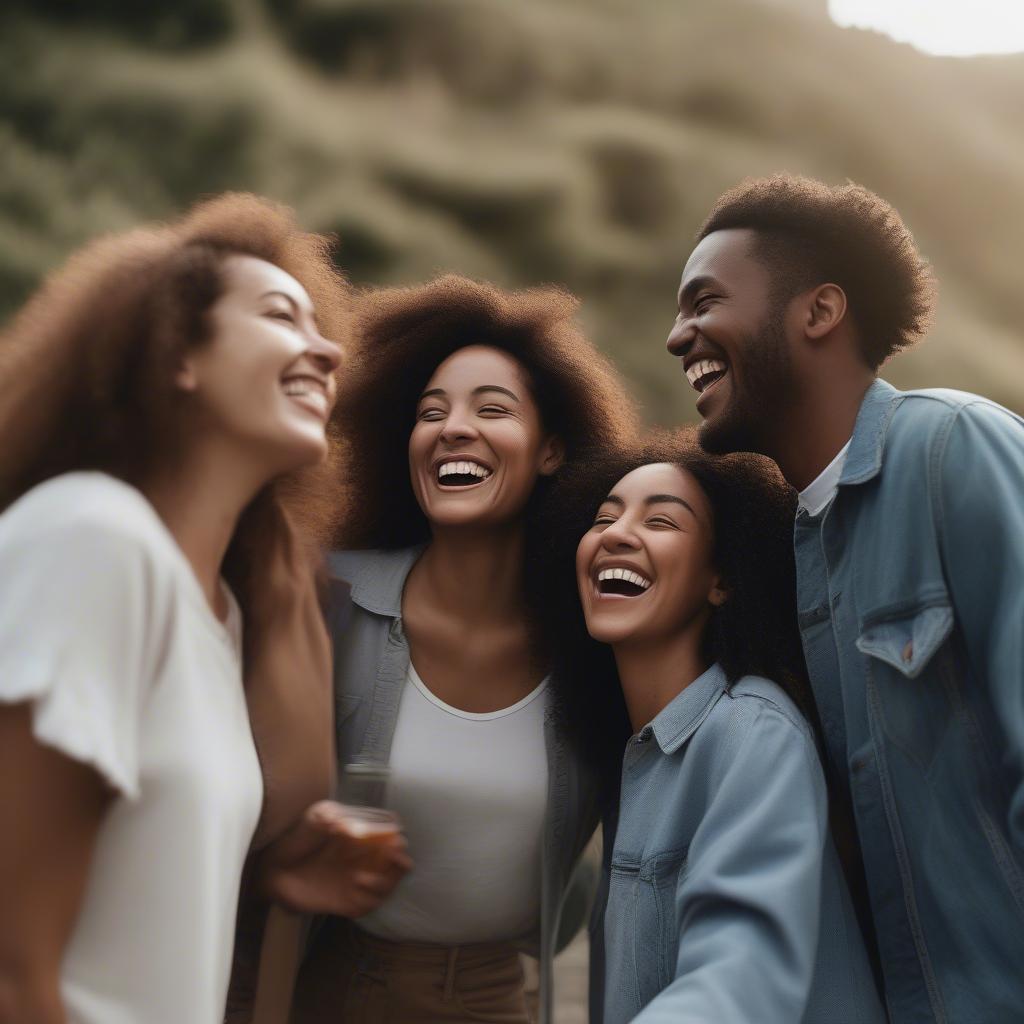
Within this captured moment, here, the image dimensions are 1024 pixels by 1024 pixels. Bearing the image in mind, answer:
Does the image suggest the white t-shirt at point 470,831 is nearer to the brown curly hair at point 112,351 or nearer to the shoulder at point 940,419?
the brown curly hair at point 112,351

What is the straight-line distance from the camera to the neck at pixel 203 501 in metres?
1.96

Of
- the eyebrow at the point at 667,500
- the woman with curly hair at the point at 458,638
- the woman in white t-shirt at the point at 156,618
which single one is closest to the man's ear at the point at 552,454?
the woman with curly hair at the point at 458,638

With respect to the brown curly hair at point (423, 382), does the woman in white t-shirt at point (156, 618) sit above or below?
below

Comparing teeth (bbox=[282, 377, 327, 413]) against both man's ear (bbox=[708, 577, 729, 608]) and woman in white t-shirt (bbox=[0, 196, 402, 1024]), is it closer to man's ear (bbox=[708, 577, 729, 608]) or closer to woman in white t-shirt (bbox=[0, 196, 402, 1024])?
woman in white t-shirt (bbox=[0, 196, 402, 1024])

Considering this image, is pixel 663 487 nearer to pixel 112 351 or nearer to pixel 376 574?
pixel 376 574

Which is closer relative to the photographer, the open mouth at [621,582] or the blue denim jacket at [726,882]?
the blue denim jacket at [726,882]

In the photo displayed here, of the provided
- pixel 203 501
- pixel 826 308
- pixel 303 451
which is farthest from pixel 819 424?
pixel 203 501

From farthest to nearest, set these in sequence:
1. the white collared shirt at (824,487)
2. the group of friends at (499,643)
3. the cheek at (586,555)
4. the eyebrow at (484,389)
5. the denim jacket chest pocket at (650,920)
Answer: the eyebrow at (484,389) < the cheek at (586,555) < the white collared shirt at (824,487) < the denim jacket chest pocket at (650,920) < the group of friends at (499,643)

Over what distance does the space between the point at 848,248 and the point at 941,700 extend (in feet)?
3.65

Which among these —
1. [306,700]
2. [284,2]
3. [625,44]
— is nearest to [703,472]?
[306,700]

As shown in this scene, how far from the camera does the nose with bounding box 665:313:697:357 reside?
2836mm

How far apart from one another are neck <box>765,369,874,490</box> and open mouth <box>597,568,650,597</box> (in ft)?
1.44

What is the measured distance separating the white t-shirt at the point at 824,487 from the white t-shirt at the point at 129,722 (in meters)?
1.38

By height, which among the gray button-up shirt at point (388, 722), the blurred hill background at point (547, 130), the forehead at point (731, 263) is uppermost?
the blurred hill background at point (547, 130)
